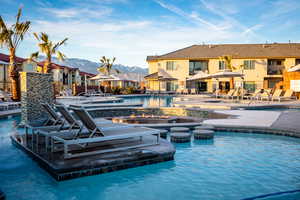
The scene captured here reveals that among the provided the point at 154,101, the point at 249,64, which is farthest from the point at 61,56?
the point at 249,64

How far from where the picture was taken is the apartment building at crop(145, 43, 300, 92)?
37.7 metres

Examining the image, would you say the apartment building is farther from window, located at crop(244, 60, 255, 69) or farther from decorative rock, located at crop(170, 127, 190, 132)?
decorative rock, located at crop(170, 127, 190, 132)

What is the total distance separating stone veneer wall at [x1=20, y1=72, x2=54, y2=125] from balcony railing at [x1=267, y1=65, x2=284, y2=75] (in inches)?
1404

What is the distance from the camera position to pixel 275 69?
38.1 m

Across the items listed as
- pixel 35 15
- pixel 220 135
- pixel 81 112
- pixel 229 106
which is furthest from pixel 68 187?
pixel 35 15

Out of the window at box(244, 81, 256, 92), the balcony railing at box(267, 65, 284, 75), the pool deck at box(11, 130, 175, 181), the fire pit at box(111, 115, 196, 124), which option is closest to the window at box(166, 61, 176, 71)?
the window at box(244, 81, 256, 92)

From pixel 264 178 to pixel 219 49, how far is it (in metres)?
38.1

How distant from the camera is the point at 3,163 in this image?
5.82 meters

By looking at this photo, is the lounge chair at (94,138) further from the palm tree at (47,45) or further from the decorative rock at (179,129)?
the palm tree at (47,45)

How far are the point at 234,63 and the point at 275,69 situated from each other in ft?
19.1

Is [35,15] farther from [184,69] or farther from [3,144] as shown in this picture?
[184,69]

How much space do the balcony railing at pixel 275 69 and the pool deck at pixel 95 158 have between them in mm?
36224

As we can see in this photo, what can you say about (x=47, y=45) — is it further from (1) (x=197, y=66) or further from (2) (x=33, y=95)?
(1) (x=197, y=66)

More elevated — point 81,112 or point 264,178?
point 81,112
